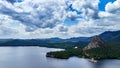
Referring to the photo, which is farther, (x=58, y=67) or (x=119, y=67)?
(x=119, y=67)

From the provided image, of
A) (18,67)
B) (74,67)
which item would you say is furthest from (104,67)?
(18,67)

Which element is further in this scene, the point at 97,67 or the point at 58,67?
the point at 97,67

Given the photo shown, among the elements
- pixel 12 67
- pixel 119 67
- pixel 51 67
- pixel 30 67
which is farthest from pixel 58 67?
pixel 119 67

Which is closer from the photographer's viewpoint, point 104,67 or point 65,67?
point 65,67

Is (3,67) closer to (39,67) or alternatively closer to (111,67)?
(39,67)

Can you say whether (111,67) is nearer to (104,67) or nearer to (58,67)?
(104,67)

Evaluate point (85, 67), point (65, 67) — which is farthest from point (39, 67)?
point (85, 67)

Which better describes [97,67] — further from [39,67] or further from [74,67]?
[39,67]
